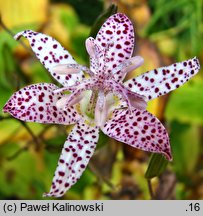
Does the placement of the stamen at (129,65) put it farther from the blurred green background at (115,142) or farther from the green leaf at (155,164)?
the blurred green background at (115,142)

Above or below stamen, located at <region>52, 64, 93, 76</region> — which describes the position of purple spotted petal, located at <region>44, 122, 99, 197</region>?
below

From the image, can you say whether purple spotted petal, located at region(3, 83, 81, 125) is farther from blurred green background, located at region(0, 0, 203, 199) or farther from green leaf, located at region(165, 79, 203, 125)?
green leaf, located at region(165, 79, 203, 125)

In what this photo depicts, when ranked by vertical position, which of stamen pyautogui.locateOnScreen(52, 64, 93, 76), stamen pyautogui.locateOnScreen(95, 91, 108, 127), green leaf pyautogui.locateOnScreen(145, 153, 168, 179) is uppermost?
stamen pyautogui.locateOnScreen(52, 64, 93, 76)

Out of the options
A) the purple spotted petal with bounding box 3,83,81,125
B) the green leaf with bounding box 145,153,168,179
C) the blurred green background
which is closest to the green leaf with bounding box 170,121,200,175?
the blurred green background

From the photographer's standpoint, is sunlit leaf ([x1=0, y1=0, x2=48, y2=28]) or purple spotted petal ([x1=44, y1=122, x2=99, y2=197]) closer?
purple spotted petal ([x1=44, y1=122, x2=99, y2=197])

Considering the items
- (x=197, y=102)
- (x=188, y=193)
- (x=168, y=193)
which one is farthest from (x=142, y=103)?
(x=188, y=193)

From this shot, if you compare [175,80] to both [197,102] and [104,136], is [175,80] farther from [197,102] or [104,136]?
[197,102]

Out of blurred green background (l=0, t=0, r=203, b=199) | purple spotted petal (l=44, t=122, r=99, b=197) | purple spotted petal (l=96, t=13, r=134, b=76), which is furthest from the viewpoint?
blurred green background (l=0, t=0, r=203, b=199)
